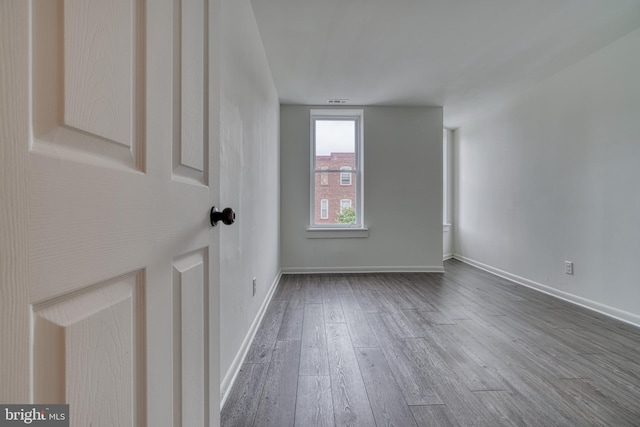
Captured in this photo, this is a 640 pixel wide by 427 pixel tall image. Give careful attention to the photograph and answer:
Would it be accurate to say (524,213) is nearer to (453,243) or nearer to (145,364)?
(453,243)

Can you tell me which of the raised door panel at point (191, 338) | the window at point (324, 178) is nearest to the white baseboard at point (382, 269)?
the window at point (324, 178)

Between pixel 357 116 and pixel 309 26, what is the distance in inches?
76.7

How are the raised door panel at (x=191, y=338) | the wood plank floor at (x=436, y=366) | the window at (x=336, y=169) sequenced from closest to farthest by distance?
the raised door panel at (x=191, y=338)
the wood plank floor at (x=436, y=366)
the window at (x=336, y=169)

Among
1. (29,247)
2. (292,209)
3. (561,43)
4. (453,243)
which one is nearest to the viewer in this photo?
(29,247)

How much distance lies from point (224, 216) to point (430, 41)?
244cm

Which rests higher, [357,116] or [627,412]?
[357,116]

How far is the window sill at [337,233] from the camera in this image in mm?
3826

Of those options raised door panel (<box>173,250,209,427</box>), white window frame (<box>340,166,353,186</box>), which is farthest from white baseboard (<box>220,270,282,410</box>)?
white window frame (<box>340,166,353,186</box>)

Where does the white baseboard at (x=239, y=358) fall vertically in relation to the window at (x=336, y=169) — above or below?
below

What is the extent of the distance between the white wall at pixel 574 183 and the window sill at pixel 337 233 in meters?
1.86

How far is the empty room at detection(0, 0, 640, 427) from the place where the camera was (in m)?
0.34

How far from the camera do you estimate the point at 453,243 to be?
194 inches

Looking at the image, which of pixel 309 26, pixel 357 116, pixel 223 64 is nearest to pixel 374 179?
pixel 357 116

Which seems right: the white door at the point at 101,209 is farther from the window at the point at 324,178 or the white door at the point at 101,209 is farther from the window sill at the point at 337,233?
the window at the point at 324,178
